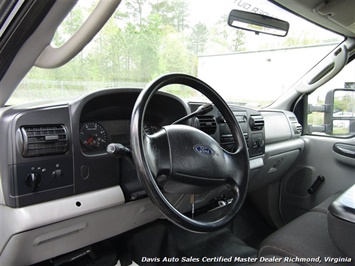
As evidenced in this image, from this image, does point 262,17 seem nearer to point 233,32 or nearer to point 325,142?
point 233,32

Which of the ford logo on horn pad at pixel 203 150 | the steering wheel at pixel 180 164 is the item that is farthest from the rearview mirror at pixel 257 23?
the ford logo on horn pad at pixel 203 150

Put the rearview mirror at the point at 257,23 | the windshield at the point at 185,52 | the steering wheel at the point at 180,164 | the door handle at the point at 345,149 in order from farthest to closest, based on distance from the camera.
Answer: the door handle at the point at 345,149 → the rearview mirror at the point at 257,23 → the windshield at the point at 185,52 → the steering wheel at the point at 180,164

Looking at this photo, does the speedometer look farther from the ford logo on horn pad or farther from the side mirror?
the side mirror

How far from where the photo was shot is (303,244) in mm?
1200

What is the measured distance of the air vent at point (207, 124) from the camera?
151 centimetres

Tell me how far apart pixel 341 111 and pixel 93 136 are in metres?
2.17

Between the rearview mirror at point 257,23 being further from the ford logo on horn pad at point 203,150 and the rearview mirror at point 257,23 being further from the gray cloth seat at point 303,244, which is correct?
the gray cloth seat at point 303,244

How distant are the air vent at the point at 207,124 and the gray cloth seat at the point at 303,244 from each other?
61 cm

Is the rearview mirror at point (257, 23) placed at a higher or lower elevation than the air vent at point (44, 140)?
higher

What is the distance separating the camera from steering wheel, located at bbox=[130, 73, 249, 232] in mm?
858

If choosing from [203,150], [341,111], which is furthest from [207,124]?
[341,111]

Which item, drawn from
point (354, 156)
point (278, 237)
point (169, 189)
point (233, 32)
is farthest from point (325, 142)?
point (169, 189)

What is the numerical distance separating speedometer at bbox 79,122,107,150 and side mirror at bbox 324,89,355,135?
81.4 inches

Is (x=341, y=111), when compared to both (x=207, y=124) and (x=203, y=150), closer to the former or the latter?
(x=207, y=124)
